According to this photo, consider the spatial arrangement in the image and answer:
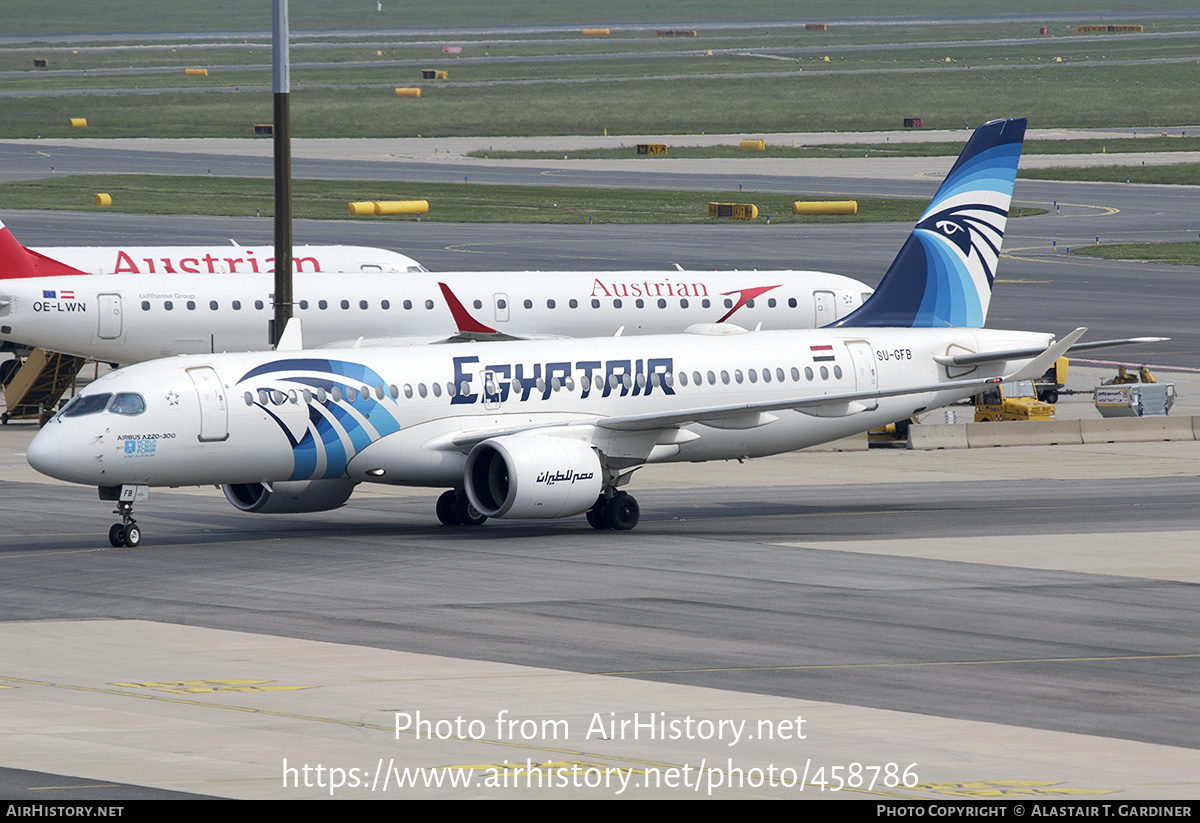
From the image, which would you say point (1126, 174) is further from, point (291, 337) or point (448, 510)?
point (448, 510)

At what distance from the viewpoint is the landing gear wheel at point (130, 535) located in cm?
3653

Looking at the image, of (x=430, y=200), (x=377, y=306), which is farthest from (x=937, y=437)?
(x=430, y=200)

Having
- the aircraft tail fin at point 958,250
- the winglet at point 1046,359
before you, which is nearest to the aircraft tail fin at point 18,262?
the aircraft tail fin at point 958,250

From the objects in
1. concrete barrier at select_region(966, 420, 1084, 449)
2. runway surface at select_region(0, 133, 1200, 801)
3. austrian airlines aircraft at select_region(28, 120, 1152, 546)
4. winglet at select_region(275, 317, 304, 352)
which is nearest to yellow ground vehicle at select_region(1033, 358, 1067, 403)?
concrete barrier at select_region(966, 420, 1084, 449)

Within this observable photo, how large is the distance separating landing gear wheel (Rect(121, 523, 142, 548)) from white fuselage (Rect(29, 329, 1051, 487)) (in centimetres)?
91

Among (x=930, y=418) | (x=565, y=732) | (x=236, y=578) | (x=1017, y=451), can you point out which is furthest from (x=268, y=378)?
(x=930, y=418)

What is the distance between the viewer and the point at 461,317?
57.8 metres

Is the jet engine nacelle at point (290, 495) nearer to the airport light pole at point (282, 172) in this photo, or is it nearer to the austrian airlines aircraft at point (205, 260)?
the airport light pole at point (282, 172)

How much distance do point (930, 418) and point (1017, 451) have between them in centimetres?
686

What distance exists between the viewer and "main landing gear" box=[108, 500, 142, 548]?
120ft

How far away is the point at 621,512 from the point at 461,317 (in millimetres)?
19608

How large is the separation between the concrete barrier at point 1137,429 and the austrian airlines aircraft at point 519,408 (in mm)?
10107

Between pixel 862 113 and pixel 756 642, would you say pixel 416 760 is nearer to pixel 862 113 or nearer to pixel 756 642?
pixel 756 642

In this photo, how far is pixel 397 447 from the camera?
125ft
